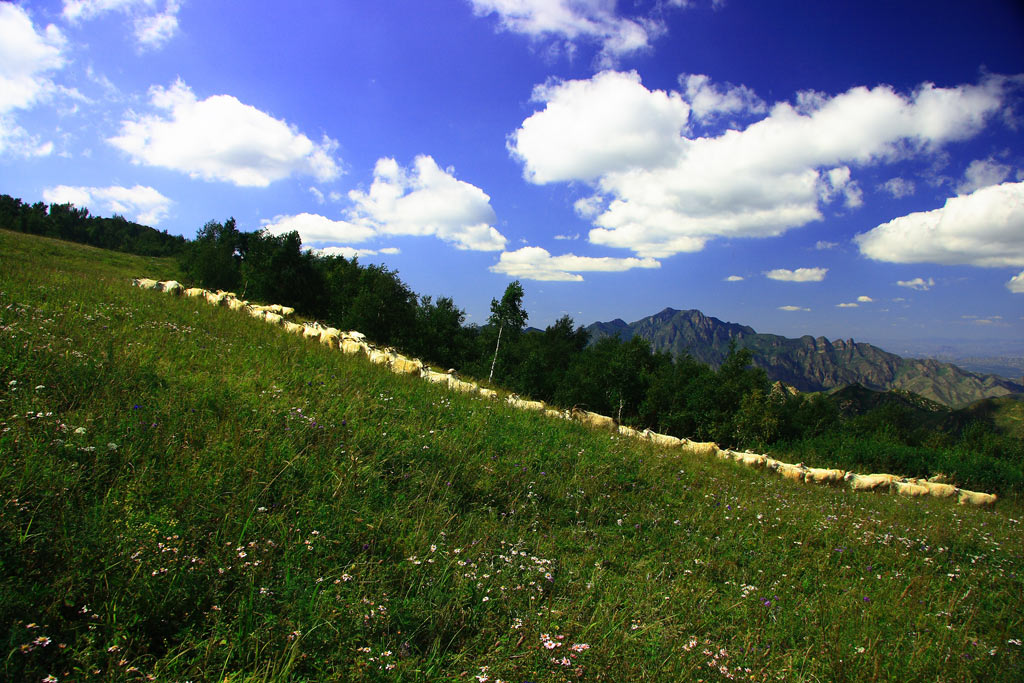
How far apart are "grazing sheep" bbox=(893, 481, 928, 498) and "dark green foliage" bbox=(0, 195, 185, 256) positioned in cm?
11527

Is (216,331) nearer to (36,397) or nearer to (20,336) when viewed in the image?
(20,336)

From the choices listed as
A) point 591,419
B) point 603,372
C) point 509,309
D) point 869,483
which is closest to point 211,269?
point 509,309

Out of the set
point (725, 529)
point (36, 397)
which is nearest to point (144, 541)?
point (36, 397)

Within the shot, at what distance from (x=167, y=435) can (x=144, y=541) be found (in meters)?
1.60

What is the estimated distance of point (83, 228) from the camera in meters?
104

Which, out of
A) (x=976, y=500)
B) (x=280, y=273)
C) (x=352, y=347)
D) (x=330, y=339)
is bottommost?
(x=976, y=500)

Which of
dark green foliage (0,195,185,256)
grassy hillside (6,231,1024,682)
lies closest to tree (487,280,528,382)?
grassy hillside (6,231,1024,682)

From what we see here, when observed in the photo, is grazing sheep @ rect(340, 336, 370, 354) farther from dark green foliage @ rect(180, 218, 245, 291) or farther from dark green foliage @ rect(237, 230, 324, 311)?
dark green foliage @ rect(180, 218, 245, 291)

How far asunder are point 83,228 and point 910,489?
154 m

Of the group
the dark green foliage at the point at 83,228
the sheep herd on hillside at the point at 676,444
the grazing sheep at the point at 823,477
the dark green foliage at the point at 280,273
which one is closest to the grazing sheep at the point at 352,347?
the sheep herd on hillside at the point at 676,444

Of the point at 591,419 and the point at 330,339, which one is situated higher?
the point at 330,339

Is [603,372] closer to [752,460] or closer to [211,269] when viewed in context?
[752,460]

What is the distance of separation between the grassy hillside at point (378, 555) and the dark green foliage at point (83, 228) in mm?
109871

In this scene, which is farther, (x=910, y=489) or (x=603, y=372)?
(x=603, y=372)
